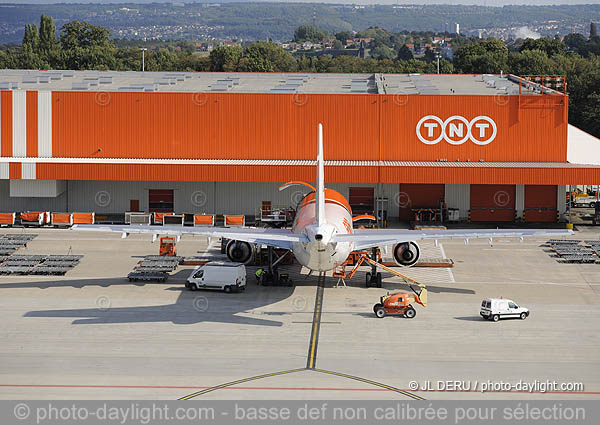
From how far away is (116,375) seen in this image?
41625mm

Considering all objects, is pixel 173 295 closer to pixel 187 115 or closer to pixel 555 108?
pixel 187 115

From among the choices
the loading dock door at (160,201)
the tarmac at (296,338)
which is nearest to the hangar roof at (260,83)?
the loading dock door at (160,201)

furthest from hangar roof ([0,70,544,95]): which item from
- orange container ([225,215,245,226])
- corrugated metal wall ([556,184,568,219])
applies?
orange container ([225,215,245,226])

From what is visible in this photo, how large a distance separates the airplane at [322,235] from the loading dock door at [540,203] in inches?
1202

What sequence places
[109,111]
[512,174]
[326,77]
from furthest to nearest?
[326,77]
[109,111]
[512,174]

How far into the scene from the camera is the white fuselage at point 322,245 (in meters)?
49.0

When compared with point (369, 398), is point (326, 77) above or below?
above

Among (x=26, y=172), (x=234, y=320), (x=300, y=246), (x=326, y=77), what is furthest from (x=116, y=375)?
(x=326, y=77)

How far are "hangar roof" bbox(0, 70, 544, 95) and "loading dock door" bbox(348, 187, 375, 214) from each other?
10923mm

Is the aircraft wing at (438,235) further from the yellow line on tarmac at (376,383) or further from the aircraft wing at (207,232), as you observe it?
the yellow line on tarmac at (376,383)

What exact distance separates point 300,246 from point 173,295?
1115cm

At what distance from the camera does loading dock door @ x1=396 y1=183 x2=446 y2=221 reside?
8938 centimetres

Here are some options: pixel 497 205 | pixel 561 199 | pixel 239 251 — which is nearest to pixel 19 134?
pixel 239 251

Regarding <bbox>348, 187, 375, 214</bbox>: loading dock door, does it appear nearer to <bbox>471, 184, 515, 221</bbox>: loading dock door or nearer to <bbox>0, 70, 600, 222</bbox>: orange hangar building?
<bbox>0, 70, 600, 222</bbox>: orange hangar building
